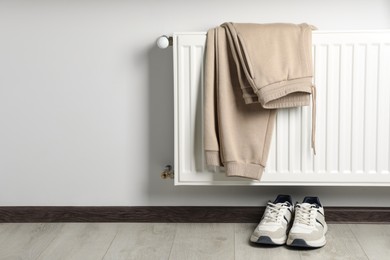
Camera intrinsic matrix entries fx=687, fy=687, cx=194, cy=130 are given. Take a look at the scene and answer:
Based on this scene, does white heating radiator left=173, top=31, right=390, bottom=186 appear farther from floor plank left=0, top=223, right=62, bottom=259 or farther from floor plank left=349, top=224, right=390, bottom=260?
floor plank left=0, top=223, right=62, bottom=259

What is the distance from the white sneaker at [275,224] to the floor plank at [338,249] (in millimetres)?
76

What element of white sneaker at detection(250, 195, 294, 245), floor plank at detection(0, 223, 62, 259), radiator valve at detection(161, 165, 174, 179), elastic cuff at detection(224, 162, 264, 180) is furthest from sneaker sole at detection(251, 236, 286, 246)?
floor plank at detection(0, 223, 62, 259)

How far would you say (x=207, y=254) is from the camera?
5.75 feet

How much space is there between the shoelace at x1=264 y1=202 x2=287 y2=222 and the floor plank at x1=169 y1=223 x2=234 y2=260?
0.11 meters

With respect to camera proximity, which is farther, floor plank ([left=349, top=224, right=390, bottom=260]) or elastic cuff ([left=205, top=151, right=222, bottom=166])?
elastic cuff ([left=205, top=151, right=222, bottom=166])

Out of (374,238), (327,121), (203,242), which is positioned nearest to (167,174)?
(203,242)

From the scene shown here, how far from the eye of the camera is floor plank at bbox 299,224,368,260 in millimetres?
1729

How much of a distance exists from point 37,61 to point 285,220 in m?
0.85

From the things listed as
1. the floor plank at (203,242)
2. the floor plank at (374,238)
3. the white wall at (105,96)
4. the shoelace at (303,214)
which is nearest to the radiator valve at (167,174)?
the white wall at (105,96)

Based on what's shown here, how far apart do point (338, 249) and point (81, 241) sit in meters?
0.69

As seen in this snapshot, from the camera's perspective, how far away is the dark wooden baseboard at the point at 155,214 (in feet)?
6.62

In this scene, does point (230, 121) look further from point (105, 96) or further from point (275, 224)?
point (105, 96)

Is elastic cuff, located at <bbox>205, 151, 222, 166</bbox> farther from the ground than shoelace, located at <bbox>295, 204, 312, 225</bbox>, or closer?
farther from the ground

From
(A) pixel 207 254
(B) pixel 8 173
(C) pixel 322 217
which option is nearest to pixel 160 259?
(A) pixel 207 254
